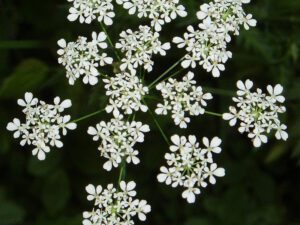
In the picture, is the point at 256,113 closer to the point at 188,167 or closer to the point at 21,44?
the point at 188,167

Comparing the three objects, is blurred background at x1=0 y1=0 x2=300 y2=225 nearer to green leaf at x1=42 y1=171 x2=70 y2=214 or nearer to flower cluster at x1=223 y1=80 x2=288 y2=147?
green leaf at x1=42 y1=171 x2=70 y2=214

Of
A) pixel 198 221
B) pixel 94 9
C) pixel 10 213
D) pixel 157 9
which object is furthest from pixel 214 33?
pixel 10 213

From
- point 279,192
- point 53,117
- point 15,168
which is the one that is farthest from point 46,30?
point 279,192

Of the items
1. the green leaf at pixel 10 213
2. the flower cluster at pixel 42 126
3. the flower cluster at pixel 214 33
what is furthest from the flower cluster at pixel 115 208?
the green leaf at pixel 10 213

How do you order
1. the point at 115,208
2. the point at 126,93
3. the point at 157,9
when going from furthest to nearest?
the point at 157,9
the point at 126,93
the point at 115,208

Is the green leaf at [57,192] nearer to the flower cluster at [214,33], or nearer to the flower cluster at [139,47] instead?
the flower cluster at [139,47]
